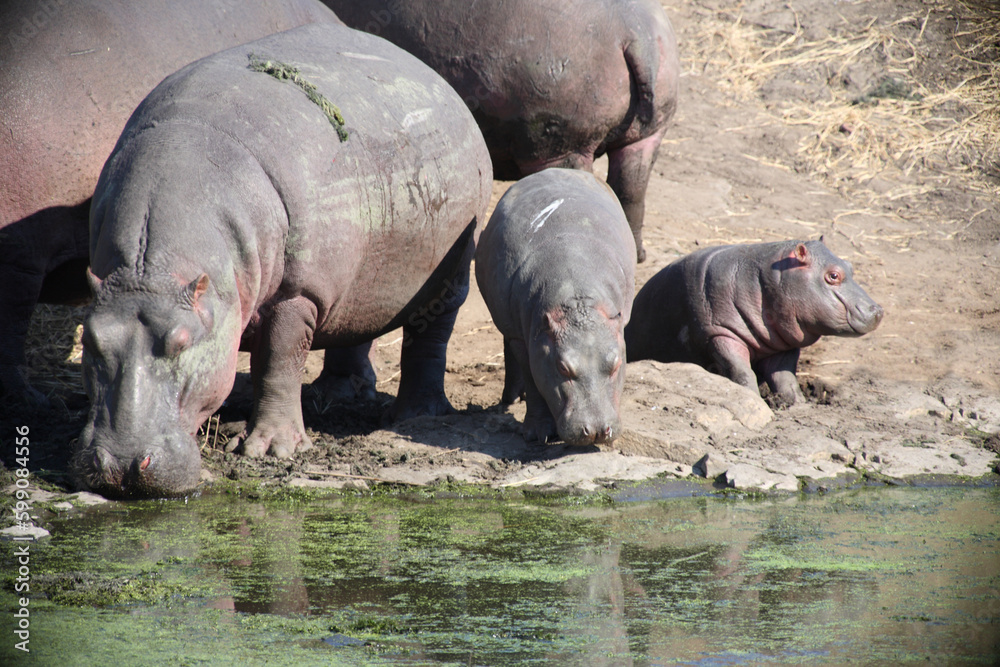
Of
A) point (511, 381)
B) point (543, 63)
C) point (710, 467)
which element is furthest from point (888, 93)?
point (710, 467)


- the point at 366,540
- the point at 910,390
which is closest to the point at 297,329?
the point at 366,540

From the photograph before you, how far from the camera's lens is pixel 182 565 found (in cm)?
371

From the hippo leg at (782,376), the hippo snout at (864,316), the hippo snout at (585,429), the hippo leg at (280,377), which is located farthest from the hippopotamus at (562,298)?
the hippo snout at (864,316)

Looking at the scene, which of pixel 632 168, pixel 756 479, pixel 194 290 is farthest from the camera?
pixel 632 168

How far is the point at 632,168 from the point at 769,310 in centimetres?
216

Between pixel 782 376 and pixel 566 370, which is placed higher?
pixel 566 370

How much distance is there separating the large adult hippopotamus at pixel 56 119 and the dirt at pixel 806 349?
2.20 feet

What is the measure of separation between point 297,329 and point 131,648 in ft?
7.53

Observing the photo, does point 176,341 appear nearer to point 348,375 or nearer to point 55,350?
point 348,375

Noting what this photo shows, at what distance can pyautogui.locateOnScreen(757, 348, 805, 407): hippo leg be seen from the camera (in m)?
6.59

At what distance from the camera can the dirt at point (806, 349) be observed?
532 centimetres

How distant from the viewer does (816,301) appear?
6672 mm

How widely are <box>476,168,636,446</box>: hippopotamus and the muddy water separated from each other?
0.56 meters

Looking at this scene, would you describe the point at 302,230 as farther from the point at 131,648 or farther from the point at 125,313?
the point at 131,648
